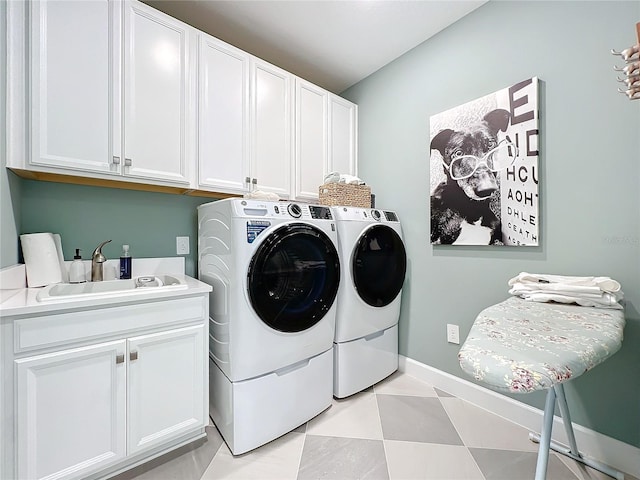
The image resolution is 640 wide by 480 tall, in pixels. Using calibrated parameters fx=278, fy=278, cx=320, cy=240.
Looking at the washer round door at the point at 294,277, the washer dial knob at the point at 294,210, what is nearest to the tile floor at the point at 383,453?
the washer round door at the point at 294,277

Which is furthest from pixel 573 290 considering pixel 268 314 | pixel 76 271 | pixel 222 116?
pixel 76 271

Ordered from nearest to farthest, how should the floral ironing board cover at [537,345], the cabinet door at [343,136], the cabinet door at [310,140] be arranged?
the floral ironing board cover at [537,345]
the cabinet door at [310,140]
the cabinet door at [343,136]

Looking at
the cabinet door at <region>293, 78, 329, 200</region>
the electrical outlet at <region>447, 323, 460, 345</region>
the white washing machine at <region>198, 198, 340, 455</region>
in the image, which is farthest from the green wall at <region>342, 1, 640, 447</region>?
the white washing machine at <region>198, 198, 340, 455</region>

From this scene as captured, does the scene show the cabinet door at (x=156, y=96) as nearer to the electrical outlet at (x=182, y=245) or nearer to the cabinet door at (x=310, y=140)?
the electrical outlet at (x=182, y=245)

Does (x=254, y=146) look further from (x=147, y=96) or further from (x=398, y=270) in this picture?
(x=398, y=270)

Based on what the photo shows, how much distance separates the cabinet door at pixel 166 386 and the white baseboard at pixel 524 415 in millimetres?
1539

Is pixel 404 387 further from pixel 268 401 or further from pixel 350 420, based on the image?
pixel 268 401

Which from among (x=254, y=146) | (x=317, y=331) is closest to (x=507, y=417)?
(x=317, y=331)

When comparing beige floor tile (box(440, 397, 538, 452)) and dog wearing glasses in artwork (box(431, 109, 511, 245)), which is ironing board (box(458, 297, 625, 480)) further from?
dog wearing glasses in artwork (box(431, 109, 511, 245))

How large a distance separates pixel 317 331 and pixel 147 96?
163cm

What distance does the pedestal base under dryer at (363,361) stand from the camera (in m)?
1.84

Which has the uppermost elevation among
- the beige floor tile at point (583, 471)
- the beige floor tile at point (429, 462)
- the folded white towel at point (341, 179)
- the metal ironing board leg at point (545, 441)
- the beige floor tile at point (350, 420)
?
the folded white towel at point (341, 179)

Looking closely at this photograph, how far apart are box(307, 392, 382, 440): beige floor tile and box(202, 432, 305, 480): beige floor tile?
0.17 m

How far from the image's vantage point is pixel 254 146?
1.94 metres
